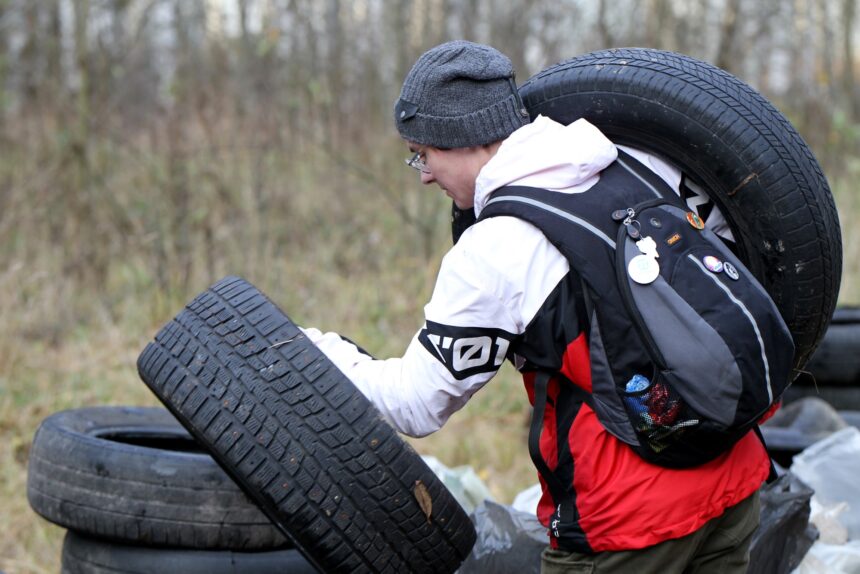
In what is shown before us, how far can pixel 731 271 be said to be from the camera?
6.68ft

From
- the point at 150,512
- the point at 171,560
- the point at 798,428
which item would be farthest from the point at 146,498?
the point at 798,428

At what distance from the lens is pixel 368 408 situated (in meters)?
2.19

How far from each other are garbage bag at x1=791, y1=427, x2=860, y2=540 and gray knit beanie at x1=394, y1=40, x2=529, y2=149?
2.38 meters

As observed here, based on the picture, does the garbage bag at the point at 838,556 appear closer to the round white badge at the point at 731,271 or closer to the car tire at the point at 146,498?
the round white badge at the point at 731,271

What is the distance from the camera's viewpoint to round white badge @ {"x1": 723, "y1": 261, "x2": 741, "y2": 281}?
2.02 m

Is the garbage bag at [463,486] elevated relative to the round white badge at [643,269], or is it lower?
lower

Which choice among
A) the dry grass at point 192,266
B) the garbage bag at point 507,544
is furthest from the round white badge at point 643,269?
the dry grass at point 192,266

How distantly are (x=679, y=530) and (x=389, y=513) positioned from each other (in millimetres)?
665

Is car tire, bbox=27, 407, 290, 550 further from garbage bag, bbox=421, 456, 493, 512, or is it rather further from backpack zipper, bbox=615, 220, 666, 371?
backpack zipper, bbox=615, 220, 666, 371

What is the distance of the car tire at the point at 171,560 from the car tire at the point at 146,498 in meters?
0.04

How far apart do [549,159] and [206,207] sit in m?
6.98

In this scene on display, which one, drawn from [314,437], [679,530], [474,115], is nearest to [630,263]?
[474,115]

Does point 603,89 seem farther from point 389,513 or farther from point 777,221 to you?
point 389,513

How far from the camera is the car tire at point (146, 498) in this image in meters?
2.96
